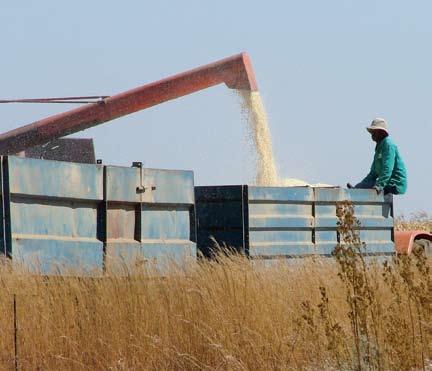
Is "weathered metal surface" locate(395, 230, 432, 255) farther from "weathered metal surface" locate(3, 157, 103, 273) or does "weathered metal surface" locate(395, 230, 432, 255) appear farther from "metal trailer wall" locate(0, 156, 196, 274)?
"weathered metal surface" locate(3, 157, 103, 273)

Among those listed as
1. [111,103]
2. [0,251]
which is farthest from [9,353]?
[111,103]

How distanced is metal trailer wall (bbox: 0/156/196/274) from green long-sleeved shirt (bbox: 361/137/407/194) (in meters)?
3.67

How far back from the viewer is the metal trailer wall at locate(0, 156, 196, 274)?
10555 mm

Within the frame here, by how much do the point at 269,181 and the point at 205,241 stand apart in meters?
3.38

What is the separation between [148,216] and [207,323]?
2.81 metres

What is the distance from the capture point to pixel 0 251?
10438 mm

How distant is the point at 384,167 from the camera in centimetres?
1547

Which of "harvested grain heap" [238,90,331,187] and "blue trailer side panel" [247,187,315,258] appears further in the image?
"harvested grain heap" [238,90,331,187]

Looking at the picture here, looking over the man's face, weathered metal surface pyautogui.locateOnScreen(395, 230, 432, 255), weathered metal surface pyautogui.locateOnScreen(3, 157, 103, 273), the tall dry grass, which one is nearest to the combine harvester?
weathered metal surface pyautogui.locateOnScreen(3, 157, 103, 273)

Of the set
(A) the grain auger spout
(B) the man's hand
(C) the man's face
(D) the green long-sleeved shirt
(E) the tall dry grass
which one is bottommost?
(E) the tall dry grass

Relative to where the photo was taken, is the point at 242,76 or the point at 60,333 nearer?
the point at 60,333

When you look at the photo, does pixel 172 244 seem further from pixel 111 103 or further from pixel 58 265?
pixel 111 103

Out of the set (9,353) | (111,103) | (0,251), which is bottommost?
(9,353)

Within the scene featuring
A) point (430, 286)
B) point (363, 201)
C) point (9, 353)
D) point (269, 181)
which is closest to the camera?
point (430, 286)
